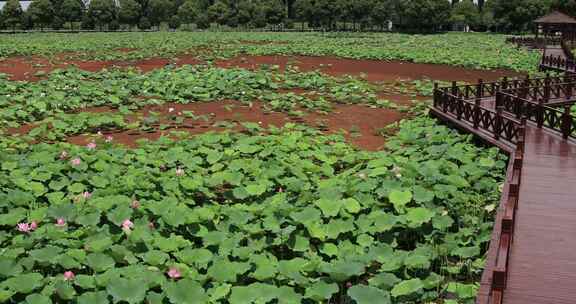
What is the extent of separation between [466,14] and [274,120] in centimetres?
5214

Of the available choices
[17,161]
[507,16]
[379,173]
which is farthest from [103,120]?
[507,16]

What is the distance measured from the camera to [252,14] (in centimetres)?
6206

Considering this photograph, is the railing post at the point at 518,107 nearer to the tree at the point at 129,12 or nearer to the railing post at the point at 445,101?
the railing post at the point at 445,101

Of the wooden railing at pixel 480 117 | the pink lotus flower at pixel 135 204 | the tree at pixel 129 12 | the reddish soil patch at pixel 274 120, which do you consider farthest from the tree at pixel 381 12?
the pink lotus flower at pixel 135 204

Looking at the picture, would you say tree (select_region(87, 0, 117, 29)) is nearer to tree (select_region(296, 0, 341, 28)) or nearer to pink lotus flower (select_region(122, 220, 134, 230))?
tree (select_region(296, 0, 341, 28))

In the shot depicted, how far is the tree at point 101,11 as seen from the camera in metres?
61.2

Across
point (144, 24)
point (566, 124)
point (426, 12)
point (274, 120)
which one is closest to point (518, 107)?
point (566, 124)

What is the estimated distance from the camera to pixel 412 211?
5621 mm

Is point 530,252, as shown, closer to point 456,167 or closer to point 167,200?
point 456,167

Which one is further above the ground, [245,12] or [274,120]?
[245,12]

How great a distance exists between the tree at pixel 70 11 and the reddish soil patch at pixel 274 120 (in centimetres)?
5403

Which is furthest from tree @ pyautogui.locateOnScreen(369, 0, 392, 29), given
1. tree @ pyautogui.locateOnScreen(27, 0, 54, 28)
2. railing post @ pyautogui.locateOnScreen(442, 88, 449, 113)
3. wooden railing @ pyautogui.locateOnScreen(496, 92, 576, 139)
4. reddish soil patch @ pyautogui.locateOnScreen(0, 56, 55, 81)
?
railing post @ pyautogui.locateOnScreen(442, 88, 449, 113)

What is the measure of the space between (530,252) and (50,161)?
5876 mm

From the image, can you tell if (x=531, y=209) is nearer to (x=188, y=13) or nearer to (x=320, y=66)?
(x=320, y=66)
